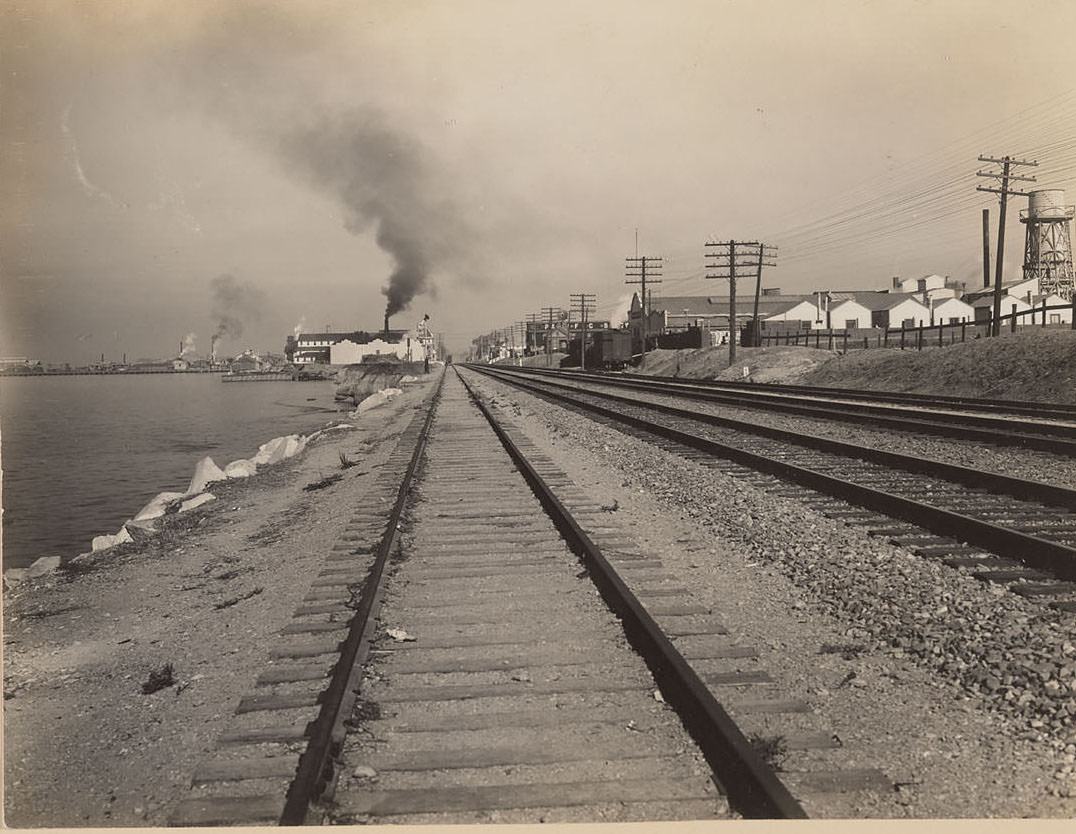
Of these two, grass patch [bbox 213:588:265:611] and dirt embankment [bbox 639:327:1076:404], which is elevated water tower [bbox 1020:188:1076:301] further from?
grass patch [bbox 213:588:265:611]

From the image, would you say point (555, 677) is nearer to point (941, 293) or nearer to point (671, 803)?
point (671, 803)

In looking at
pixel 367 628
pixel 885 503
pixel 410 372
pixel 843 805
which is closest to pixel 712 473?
pixel 885 503

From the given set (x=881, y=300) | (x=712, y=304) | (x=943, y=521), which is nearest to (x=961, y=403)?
(x=943, y=521)

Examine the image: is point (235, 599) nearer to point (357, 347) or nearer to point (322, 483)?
point (322, 483)

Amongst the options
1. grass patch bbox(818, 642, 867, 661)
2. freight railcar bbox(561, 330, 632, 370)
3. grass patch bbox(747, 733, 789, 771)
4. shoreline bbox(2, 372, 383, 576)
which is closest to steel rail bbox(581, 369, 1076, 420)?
grass patch bbox(818, 642, 867, 661)

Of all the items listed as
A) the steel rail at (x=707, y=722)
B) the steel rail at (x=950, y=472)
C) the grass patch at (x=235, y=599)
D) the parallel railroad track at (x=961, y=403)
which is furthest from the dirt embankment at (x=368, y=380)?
the steel rail at (x=707, y=722)
